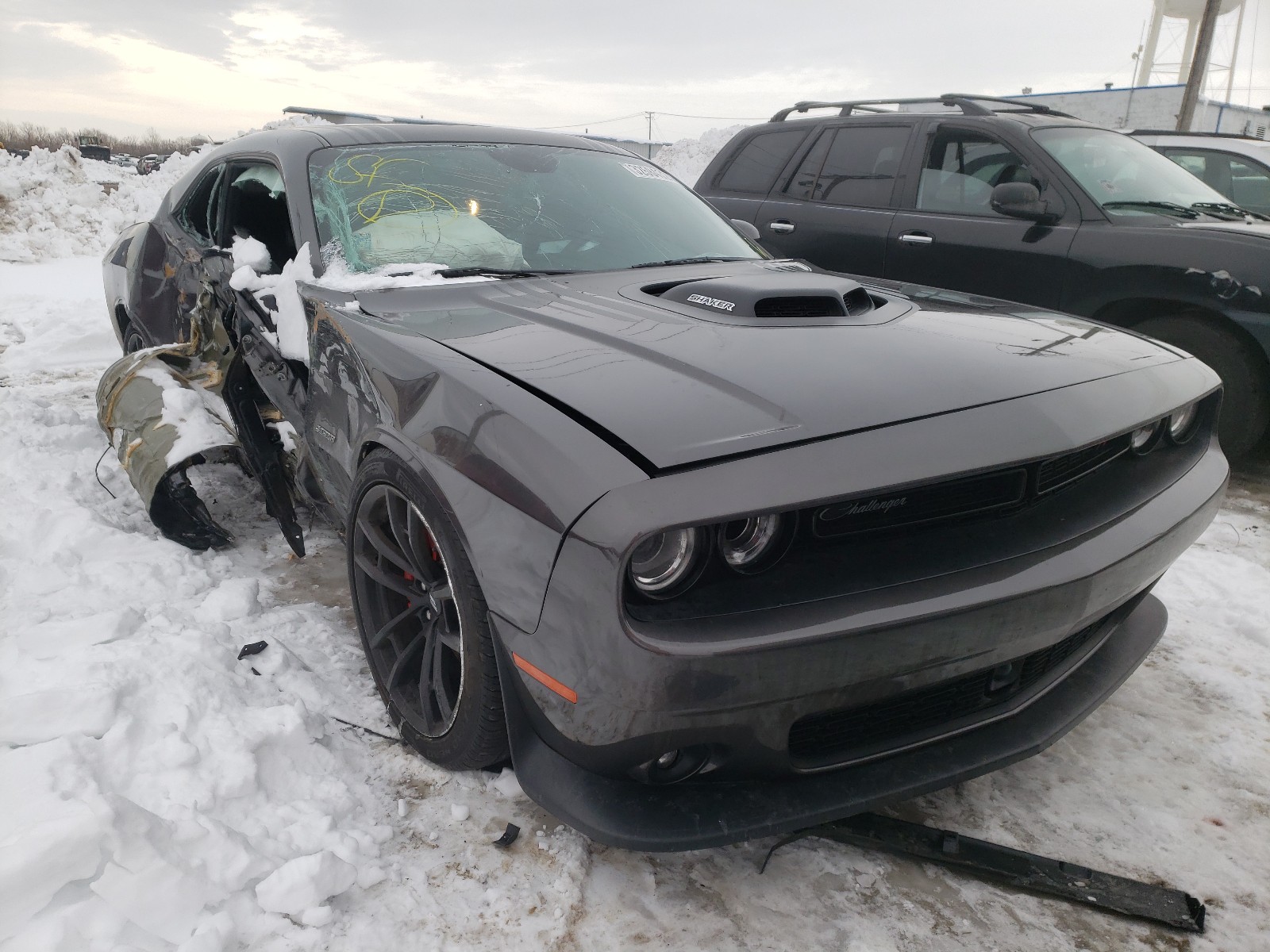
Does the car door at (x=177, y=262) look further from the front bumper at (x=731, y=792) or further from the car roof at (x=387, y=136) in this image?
the front bumper at (x=731, y=792)

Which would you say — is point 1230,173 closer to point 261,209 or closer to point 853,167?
point 853,167

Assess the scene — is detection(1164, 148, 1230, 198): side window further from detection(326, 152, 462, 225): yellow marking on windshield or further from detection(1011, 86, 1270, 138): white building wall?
detection(1011, 86, 1270, 138): white building wall

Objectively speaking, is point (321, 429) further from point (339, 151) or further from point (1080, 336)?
point (1080, 336)

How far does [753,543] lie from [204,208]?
3.25 meters

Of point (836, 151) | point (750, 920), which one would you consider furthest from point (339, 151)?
point (836, 151)

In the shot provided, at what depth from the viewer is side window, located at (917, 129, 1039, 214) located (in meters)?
4.73

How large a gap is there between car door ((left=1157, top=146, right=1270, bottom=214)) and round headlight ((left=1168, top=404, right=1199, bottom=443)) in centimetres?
579

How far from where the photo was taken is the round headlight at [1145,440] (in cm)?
221

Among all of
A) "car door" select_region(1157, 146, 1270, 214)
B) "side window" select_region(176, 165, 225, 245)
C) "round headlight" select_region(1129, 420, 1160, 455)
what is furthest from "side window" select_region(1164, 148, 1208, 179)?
"side window" select_region(176, 165, 225, 245)

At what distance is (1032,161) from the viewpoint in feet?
15.1

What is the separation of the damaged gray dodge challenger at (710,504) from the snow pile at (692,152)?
60.6 feet

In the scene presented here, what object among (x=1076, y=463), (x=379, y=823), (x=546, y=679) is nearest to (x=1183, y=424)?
(x=1076, y=463)

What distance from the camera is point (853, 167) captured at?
5.36 metres

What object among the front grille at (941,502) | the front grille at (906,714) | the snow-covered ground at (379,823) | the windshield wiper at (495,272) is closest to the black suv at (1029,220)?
the windshield wiper at (495,272)
